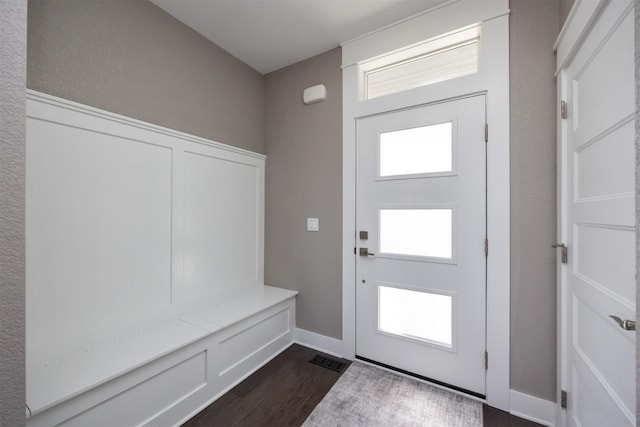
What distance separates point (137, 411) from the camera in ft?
4.55

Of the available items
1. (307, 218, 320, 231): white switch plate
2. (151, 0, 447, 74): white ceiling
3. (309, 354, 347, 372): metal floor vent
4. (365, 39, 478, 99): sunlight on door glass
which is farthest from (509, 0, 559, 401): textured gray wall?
(307, 218, 320, 231): white switch plate

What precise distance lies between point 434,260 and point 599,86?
4.15 feet

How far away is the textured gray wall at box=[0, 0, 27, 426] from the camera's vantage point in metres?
0.79

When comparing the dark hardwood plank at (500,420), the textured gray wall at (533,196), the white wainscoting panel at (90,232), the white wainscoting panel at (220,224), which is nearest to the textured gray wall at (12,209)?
the white wainscoting panel at (90,232)

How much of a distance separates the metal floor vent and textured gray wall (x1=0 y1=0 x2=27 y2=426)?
1788 millimetres

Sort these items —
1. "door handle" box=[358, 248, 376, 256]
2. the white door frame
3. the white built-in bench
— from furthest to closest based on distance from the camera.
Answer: "door handle" box=[358, 248, 376, 256] → the white door frame → the white built-in bench

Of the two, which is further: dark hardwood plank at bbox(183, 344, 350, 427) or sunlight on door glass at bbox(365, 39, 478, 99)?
sunlight on door glass at bbox(365, 39, 478, 99)

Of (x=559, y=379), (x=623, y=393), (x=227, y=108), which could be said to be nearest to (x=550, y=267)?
(x=559, y=379)

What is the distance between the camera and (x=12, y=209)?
32.1 inches

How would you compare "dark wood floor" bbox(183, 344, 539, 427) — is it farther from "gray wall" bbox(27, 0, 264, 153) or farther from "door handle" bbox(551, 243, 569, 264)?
"gray wall" bbox(27, 0, 264, 153)

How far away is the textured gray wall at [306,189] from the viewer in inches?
93.5

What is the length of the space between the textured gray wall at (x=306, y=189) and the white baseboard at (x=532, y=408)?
4.21ft

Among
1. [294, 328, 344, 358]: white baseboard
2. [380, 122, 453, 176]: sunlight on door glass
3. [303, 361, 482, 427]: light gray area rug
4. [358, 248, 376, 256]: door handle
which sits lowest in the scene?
[303, 361, 482, 427]: light gray area rug

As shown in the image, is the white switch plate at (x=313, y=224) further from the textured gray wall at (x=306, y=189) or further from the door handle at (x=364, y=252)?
the door handle at (x=364, y=252)
